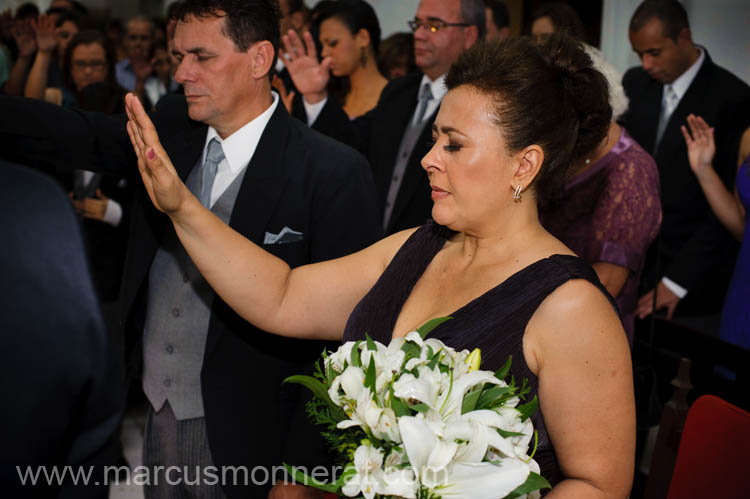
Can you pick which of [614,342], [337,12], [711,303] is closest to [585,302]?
[614,342]

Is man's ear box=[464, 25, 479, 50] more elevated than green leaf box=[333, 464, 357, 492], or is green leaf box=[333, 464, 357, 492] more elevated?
man's ear box=[464, 25, 479, 50]

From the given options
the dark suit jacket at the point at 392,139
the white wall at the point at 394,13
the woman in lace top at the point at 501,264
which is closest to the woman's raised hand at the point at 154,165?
the woman in lace top at the point at 501,264

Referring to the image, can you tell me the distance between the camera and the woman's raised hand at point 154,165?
62.8 inches

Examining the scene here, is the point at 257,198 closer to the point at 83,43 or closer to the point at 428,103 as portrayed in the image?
the point at 428,103

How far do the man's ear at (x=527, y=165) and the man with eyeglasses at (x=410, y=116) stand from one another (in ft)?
5.18

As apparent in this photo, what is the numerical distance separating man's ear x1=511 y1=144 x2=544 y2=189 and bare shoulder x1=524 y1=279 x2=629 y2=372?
26 cm

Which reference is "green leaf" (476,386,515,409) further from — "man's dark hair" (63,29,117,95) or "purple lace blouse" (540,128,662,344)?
"man's dark hair" (63,29,117,95)

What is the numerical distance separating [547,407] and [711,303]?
113 inches

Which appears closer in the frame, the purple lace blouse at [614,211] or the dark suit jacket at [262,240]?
the dark suit jacket at [262,240]

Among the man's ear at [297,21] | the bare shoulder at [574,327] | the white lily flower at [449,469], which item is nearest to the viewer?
the white lily flower at [449,469]

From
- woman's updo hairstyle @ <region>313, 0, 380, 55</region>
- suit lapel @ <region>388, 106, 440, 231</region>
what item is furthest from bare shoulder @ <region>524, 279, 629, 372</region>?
woman's updo hairstyle @ <region>313, 0, 380, 55</region>

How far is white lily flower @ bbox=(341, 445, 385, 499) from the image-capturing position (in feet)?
4.01

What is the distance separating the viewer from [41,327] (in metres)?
0.81

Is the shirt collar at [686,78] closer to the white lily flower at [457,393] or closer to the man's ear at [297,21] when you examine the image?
the man's ear at [297,21]
